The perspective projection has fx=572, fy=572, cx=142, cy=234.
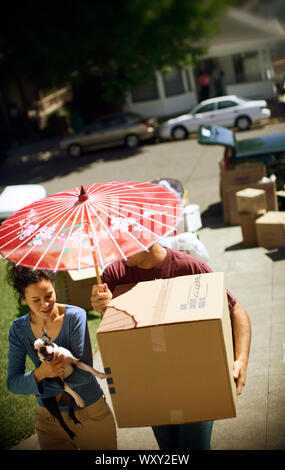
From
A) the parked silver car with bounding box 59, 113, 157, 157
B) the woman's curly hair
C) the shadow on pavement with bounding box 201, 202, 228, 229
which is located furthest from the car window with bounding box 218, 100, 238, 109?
the woman's curly hair

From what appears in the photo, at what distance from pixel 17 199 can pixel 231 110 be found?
11.8m

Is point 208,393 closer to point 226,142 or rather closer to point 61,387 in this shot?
point 61,387

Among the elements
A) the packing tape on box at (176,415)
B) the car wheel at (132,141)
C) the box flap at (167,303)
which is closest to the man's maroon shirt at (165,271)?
the box flap at (167,303)

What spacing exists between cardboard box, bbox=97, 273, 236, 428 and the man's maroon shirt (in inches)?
19.4

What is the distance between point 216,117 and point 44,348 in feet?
56.4

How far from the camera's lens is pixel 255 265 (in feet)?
26.0

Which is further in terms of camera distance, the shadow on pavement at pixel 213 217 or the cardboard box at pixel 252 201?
the shadow on pavement at pixel 213 217

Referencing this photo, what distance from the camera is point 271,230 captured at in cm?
839

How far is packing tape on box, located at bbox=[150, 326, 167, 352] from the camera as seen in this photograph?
8.32 feet

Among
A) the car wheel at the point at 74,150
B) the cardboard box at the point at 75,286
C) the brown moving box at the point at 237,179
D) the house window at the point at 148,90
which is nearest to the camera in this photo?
the house window at the point at 148,90

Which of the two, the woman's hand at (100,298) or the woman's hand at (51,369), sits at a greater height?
the woman's hand at (100,298)

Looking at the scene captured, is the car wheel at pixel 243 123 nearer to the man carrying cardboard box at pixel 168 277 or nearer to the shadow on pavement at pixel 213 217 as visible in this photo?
the shadow on pavement at pixel 213 217

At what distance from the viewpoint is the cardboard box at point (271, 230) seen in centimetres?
830
